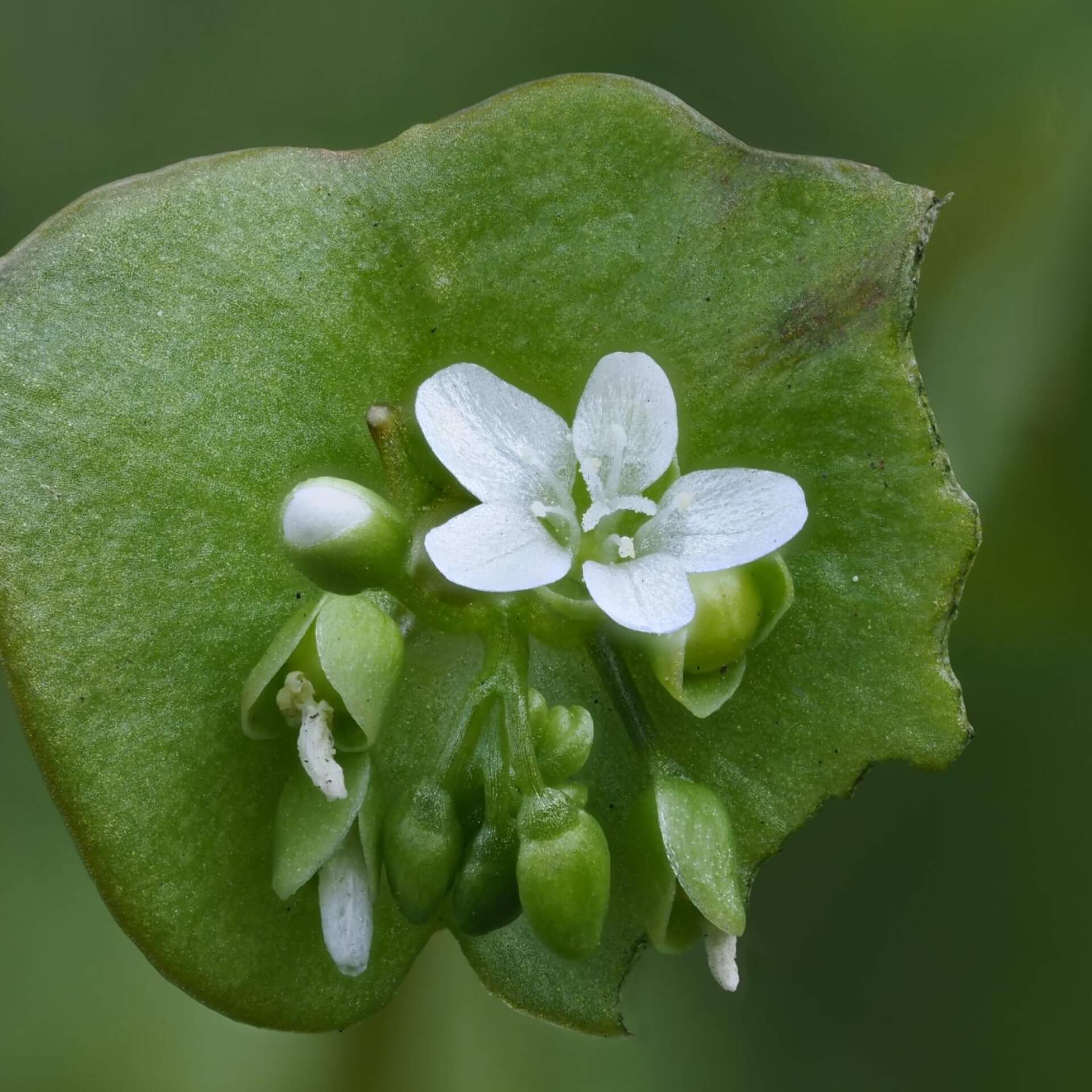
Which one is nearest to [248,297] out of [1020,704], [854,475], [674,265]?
[674,265]

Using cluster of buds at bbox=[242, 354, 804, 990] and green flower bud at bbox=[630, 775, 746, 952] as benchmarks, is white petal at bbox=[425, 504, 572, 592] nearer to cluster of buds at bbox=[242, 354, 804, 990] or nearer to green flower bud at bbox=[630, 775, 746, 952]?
cluster of buds at bbox=[242, 354, 804, 990]

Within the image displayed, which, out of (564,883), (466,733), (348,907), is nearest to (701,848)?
(564,883)

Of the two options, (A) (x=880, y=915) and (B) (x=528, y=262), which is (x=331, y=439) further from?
(A) (x=880, y=915)

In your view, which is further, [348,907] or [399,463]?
[399,463]

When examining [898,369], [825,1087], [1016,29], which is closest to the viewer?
[898,369]

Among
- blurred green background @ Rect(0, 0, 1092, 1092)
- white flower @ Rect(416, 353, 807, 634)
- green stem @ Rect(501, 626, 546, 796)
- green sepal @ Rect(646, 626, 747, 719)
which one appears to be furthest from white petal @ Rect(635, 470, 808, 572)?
blurred green background @ Rect(0, 0, 1092, 1092)

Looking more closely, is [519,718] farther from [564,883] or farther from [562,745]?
[564,883]
